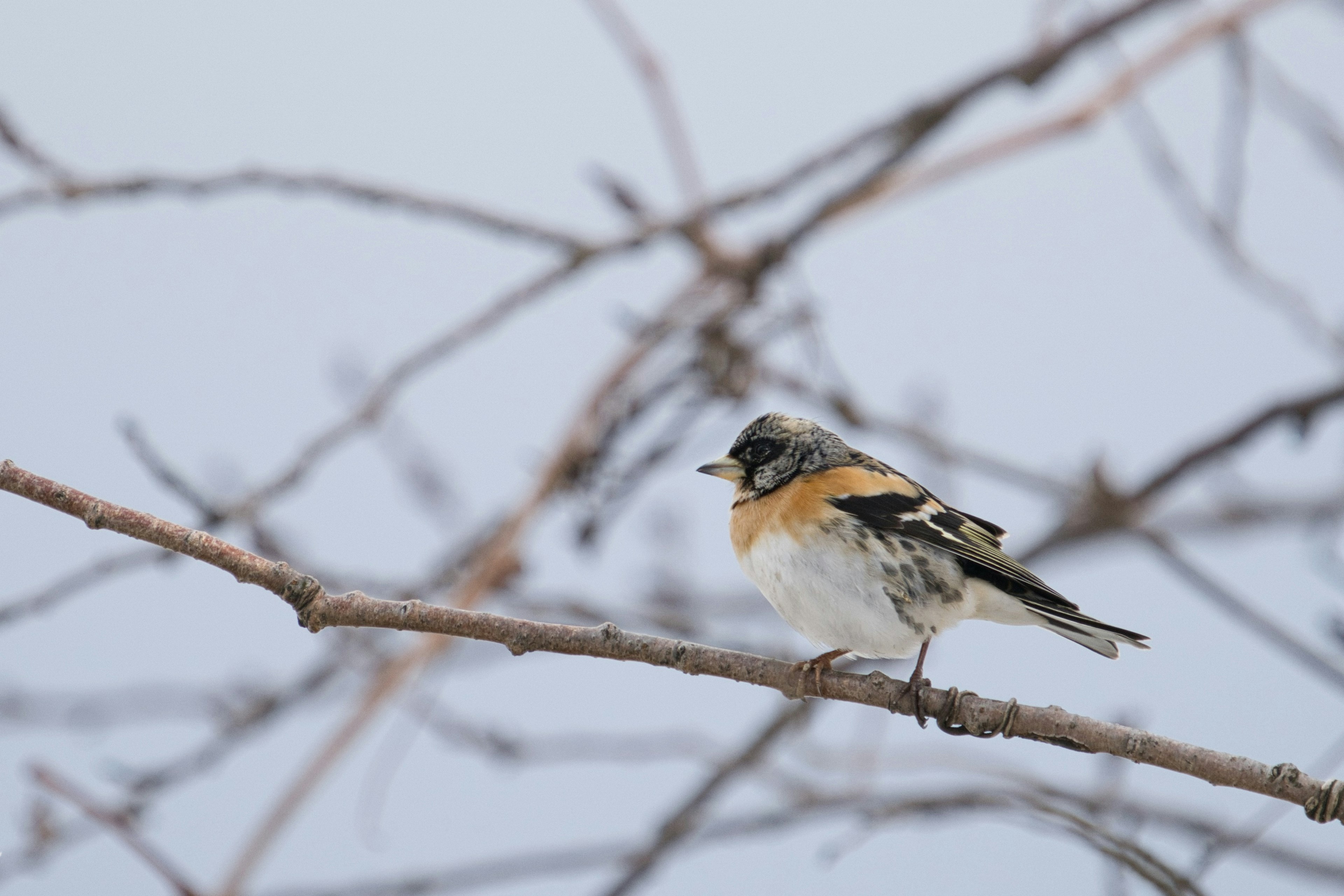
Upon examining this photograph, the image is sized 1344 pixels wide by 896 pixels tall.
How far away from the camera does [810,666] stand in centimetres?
170

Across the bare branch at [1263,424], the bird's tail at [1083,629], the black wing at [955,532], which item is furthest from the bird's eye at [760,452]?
the bare branch at [1263,424]

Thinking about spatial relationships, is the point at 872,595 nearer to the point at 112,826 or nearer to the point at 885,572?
the point at 885,572

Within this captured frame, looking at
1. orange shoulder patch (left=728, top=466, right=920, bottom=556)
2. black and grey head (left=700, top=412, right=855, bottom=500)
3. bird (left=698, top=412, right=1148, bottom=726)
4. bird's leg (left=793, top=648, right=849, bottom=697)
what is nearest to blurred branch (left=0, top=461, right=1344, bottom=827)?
bird's leg (left=793, top=648, right=849, bottom=697)

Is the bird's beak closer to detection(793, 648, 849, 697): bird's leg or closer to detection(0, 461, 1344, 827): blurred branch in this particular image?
detection(793, 648, 849, 697): bird's leg

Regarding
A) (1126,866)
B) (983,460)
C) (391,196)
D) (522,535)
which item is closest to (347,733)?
(522,535)

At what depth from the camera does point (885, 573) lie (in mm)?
2068

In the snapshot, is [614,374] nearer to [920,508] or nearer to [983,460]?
[920,508]

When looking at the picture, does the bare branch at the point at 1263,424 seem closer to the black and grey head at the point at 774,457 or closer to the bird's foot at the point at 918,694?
the black and grey head at the point at 774,457

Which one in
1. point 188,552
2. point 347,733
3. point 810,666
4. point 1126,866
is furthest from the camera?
point 347,733

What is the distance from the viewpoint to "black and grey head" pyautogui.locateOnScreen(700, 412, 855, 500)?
238 centimetres

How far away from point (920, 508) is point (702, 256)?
701 millimetres

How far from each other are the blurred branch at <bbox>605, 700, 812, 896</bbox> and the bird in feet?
1.31

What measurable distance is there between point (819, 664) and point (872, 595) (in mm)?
292

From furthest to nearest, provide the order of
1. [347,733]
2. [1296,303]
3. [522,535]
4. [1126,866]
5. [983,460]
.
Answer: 1. [983,460]
2. [1296,303]
3. [522,535]
4. [347,733]
5. [1126,866]
